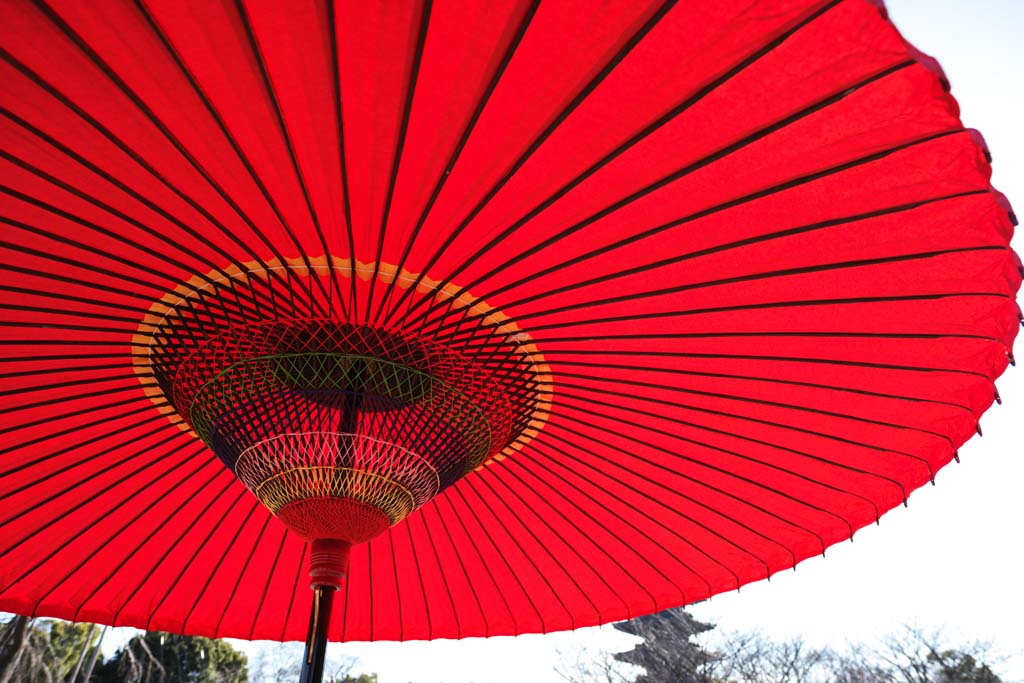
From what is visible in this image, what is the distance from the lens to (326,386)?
7.48ft

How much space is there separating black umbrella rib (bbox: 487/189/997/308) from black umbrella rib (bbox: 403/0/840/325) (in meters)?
0.18

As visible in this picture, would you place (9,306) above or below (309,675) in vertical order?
above

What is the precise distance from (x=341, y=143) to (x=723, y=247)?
1065mm

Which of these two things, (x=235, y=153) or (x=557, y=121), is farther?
(x=235, y=153)

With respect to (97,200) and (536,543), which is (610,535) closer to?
(536,543)

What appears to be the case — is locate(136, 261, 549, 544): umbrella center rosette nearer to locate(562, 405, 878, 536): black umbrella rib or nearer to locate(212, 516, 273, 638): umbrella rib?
locate(562, 405, 878, 536): black umbrella rib

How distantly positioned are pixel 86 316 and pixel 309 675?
1.37 meters

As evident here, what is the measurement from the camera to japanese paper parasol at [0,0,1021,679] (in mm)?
1572

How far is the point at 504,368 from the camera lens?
247 centimetres

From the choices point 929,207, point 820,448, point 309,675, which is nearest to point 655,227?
point 929,207

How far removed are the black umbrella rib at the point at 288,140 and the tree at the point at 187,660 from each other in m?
20.3

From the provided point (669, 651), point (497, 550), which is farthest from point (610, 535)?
point (669, 651)

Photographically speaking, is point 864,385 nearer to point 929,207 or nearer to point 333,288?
point 929,207

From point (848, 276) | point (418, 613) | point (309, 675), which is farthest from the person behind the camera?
point (418, 613)
